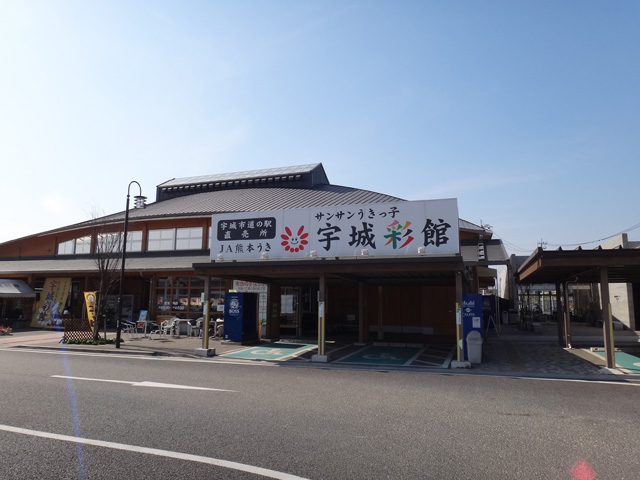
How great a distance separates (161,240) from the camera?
1114 inches

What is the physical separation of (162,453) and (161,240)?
2460cm

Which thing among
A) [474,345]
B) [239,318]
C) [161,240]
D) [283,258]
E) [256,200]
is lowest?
[474,345]

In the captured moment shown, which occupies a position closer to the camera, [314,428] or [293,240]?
[314,428]

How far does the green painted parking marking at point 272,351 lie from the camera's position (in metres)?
15.6

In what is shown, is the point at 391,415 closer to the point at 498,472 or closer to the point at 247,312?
the point at 498,472

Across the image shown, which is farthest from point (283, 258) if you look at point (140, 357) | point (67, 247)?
point (67, 247)

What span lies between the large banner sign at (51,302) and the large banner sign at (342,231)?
17094 millimetres

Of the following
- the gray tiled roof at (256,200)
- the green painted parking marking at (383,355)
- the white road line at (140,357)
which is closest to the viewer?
the white road line at (140,357)

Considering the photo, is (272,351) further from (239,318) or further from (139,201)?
(139,201)

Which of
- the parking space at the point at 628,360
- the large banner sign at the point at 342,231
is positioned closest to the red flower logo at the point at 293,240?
the large banner sign at the point at 342,231

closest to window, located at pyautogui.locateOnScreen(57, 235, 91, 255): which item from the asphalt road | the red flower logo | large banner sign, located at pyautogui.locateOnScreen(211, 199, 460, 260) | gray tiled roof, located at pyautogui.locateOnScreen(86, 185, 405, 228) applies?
gray tiled roof, located at pyautogui.locateOnScreen(86, 185, 405, 228)

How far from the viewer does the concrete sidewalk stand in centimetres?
1211

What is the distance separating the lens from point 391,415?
7.28 m

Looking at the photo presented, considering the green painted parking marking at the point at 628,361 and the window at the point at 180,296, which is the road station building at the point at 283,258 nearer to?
the window at the point at 180,296
